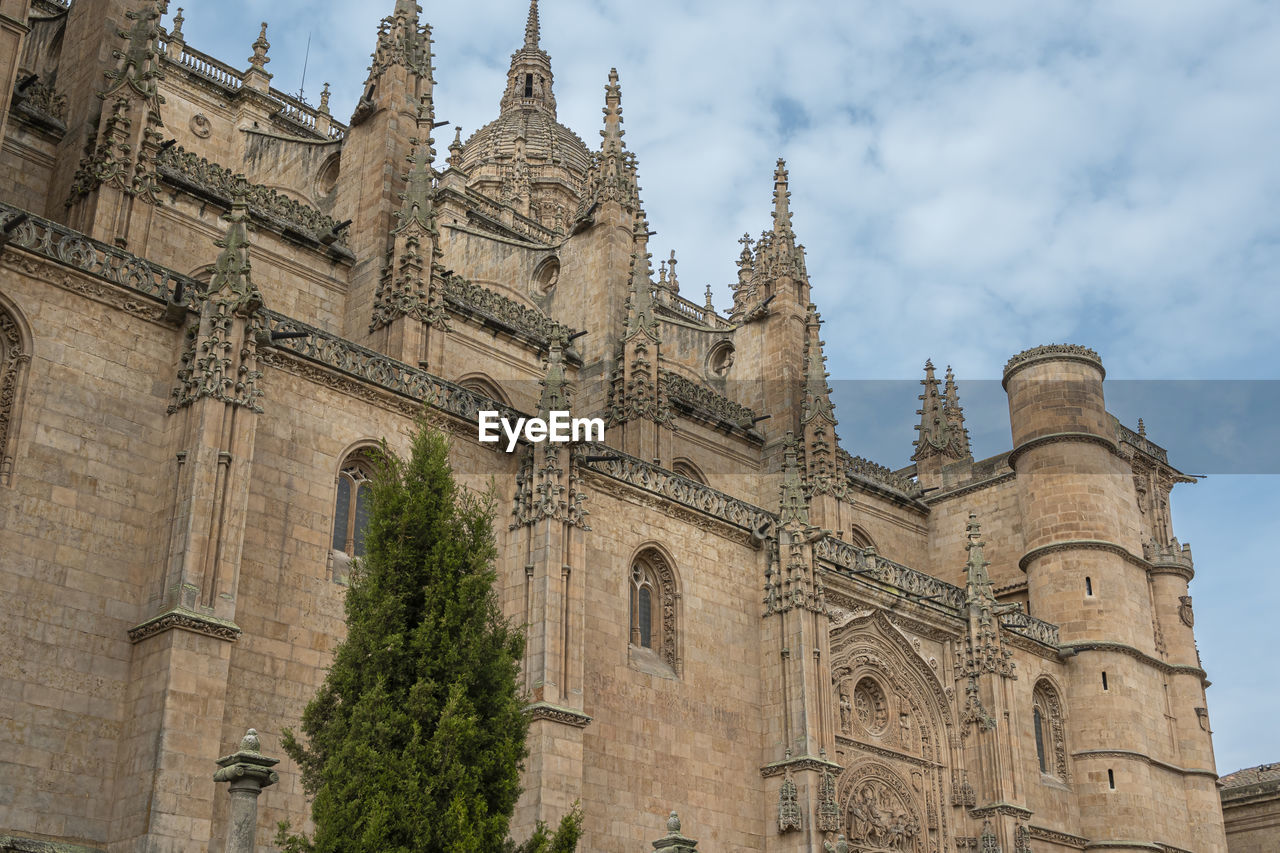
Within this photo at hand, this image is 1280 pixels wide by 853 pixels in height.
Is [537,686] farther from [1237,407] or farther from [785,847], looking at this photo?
[1237,407]

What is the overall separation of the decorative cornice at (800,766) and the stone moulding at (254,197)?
1252cm

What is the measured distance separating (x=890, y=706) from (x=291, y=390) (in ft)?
46.4

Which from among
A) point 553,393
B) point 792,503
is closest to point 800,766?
point 792,503

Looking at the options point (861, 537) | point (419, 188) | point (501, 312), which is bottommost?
point (861, 537)

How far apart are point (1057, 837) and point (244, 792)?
22415mm

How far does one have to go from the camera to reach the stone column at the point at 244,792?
12.8 m

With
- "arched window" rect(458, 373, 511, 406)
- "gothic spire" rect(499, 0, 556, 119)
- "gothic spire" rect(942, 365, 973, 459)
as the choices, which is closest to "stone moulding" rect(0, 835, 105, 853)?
"arched window" rect(458, 373, 511, 406)

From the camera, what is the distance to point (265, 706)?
1816 centimetres

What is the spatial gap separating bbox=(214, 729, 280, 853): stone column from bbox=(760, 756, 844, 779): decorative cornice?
42.4 ft

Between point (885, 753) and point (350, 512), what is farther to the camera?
point (885, 753)

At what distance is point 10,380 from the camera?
56.2ft

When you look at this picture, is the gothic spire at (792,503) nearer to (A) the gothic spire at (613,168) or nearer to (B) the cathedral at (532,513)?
(B) the cathedral at (532,513)

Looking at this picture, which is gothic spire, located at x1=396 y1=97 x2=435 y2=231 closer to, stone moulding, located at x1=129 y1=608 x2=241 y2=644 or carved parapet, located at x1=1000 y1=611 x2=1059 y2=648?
stone moulding, located at x1=129 y1=608 x2=241 y2=644

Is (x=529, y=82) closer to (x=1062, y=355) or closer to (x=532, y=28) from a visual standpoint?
(x=532, y=28)
